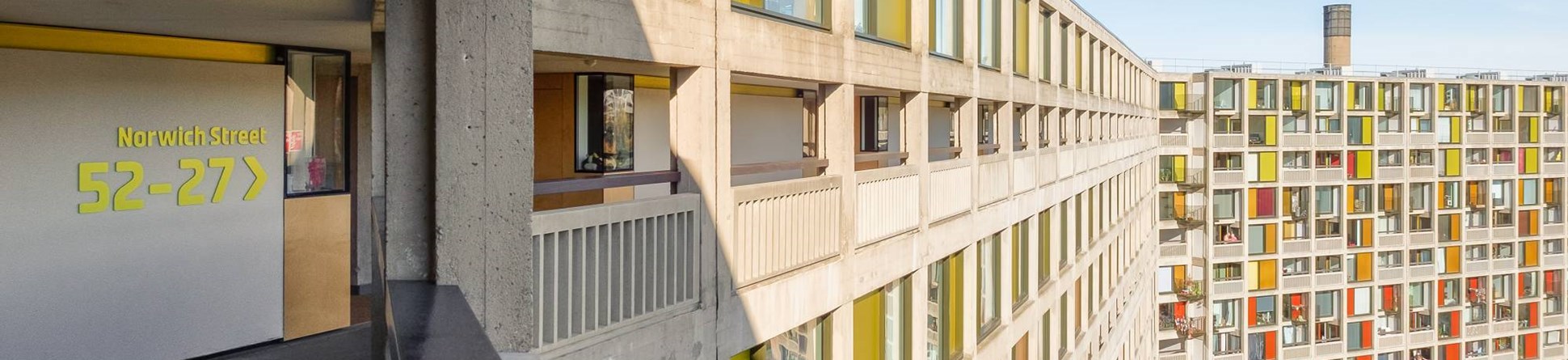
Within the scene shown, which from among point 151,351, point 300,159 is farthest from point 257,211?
point 151,351

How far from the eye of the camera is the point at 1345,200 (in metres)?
64.5

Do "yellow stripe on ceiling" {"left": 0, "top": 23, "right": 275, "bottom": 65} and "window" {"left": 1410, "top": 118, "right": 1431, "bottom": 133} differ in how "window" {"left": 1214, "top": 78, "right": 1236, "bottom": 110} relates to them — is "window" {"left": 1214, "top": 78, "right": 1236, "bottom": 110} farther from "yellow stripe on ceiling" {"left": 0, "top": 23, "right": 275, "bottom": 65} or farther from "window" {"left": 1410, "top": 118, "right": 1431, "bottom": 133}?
"yellow stripe on ceiling" {"left": 0, "top": 23, "right": 275, "bottom": 65}

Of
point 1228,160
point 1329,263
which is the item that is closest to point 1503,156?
point 1329,263

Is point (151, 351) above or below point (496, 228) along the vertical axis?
below

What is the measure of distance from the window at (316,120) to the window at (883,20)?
17.3ft

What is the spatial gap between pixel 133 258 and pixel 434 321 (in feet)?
25.2

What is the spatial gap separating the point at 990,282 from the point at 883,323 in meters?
5.24

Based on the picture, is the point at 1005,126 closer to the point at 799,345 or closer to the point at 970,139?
the point at 970,139

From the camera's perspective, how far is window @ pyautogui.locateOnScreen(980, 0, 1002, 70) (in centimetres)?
1792

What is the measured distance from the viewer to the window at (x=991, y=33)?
58.8 ft

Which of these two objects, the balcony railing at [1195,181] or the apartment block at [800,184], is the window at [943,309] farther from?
the balcony railing at [1195,181]

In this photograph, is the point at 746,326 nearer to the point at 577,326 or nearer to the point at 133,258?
the point at 577,326

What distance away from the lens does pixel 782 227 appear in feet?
33.7

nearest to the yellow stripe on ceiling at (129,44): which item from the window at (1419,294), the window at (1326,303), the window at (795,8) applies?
the window at (795,8)
